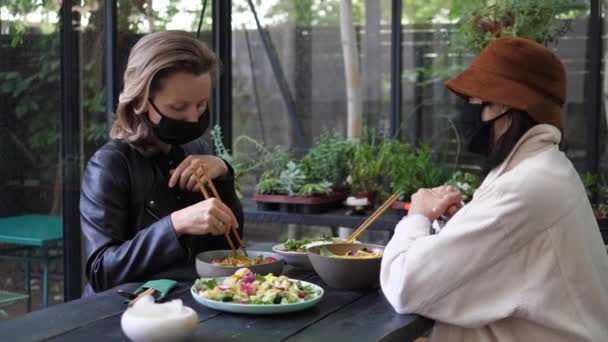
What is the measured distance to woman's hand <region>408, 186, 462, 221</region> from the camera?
2.15 m

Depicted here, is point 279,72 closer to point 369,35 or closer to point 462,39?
point 369,35

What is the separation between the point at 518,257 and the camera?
6.10ft

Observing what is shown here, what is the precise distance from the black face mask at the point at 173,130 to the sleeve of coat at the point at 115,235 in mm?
137

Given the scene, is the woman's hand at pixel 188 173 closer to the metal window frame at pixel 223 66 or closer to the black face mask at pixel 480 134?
the black face mask at pixel 480 134

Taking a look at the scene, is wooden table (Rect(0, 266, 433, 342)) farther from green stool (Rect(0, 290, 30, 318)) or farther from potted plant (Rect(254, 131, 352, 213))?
potted plant (Rect(254, 131, 352, 213))

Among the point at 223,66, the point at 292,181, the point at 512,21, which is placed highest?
the point at 512,21

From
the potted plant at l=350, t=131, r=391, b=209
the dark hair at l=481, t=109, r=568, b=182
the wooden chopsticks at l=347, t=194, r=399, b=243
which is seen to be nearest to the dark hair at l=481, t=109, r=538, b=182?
the dark hair at l=481, t=109, r=568, b=182

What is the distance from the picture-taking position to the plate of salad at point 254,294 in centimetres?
176

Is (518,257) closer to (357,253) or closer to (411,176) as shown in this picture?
(357,253)

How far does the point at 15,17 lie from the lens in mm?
3033

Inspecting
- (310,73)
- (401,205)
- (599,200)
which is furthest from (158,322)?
(310,73)

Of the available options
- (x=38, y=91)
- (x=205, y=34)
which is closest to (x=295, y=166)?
(x=205, y=34)

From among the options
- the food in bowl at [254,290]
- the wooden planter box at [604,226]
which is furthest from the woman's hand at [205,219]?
the wooden planter box at [604,226]

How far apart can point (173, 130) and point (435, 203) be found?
0.79m
